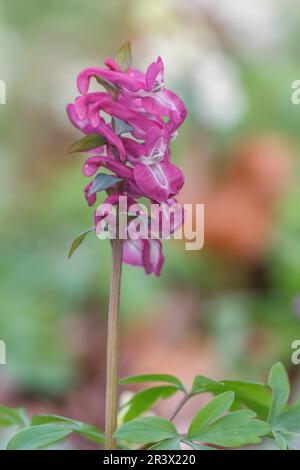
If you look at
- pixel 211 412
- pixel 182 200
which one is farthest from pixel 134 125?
pixel 182 200

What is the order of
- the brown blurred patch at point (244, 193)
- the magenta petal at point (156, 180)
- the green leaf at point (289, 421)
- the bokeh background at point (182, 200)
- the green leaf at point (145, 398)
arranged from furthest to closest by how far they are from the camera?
the brown blurred patch at point (244, 193) < the bokeh background at point (182, 200) < the green leaf at point (145, 398) < the green leaf at point (289, 421) < the magenta petal at point (156, 180)

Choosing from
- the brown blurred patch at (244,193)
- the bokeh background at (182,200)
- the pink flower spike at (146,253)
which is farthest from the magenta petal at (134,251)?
the brown blurred patch at (244,193)

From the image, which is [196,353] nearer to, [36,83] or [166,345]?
[166,345]

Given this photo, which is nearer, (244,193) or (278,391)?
(278,391)

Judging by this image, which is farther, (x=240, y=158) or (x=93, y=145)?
(x=240, y=158)

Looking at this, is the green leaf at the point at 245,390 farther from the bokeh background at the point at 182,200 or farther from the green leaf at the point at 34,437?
the bokeh background at the point at 182,200

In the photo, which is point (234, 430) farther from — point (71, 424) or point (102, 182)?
point (102, 182)
